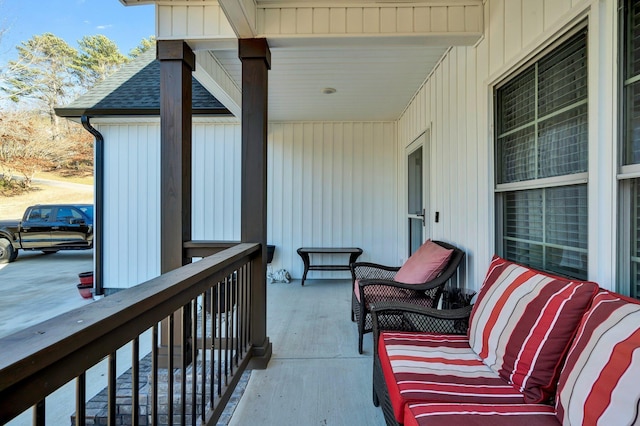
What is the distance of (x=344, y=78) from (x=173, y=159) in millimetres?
2117

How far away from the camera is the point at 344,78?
138 inches

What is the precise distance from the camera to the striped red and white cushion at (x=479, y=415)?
1035 millimetres

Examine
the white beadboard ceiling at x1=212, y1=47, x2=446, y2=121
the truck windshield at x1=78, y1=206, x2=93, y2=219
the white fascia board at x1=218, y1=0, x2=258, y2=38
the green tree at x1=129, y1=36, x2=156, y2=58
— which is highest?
the green tree at x1=129, y1=36, x2=156, y2=58

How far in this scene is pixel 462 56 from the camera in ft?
8.66

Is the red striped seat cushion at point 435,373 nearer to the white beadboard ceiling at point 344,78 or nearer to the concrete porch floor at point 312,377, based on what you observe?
the concrete porch floor at point 312,377

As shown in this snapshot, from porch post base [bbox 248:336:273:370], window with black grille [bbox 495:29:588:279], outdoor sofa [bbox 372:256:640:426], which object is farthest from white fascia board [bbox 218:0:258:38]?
porch post base [bbox 248:336:273:370]

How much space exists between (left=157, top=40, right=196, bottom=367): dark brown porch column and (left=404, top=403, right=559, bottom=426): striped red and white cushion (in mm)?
1878

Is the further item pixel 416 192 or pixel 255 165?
pixel 416 192

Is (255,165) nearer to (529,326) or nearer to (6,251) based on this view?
(529,326)

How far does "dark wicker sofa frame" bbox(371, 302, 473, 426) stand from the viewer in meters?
1.80

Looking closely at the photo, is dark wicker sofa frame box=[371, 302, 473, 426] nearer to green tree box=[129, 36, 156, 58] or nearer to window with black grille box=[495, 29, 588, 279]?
window with black grille box=[495, 29, 588, 279]

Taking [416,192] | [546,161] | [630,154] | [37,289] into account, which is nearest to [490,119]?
[546,161]

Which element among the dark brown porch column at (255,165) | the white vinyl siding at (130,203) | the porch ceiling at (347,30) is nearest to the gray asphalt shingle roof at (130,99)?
the white vinyl siding at (130,203)

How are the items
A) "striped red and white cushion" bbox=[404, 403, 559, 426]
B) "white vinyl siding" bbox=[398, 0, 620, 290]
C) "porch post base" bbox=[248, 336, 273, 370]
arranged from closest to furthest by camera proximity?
"striped red and white cushion" bbox=[404, 403, 559, 426] → "white vinyl siding" bbox=[398, 0, 620, 290] → "porch post base" bbox=[248, 336, 273, 370]
